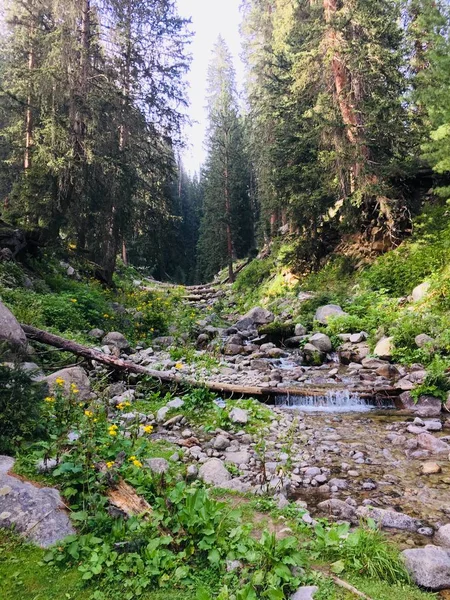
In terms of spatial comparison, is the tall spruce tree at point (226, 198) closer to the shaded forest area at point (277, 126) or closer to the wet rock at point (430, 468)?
the shaded forest area at point (277, 126)

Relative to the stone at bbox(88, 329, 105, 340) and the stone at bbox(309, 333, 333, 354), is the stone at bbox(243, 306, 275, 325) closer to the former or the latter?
the stone at bbox(309, 333, 333, 354)

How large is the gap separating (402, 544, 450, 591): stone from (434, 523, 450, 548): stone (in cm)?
50

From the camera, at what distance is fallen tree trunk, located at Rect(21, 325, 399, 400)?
7.18 meters

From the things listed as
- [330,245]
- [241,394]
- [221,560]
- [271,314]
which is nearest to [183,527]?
[221,560]

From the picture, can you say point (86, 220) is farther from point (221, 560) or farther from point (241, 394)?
point (221, 560)

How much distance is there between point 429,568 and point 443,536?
2.72 ft

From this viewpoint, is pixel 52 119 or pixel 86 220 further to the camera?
pixel 86 220

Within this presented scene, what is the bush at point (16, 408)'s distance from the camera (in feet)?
11.9

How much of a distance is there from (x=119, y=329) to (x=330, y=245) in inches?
403

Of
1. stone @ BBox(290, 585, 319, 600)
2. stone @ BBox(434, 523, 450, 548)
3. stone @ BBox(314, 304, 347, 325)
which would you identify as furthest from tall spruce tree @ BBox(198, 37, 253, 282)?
stone @ BBox(290, 585, 319, 600)

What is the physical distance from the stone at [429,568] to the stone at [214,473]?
187 cm

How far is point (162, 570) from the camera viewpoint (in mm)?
2535

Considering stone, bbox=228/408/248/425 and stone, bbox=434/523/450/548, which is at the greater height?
stone, bbox=228/408/248/425

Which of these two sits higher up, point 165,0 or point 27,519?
point 165,0
